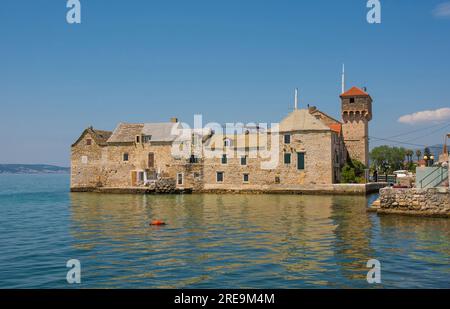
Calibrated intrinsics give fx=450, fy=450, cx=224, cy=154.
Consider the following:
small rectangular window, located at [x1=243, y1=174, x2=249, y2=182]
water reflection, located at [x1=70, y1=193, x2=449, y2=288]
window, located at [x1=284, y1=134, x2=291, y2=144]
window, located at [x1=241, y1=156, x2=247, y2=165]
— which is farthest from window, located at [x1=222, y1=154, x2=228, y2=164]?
water reflection, located at [x1=70, y1=193, x2=449, y2=288]

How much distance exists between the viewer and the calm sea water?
12.8m

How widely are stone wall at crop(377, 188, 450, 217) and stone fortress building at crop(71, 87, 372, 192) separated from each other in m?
18.3

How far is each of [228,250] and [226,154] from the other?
31.9m

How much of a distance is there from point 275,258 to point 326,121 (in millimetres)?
43618

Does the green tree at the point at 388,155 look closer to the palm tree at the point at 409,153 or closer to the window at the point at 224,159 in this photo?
the palm tree at the point at 409,153

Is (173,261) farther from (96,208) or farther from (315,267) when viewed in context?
(96,208)

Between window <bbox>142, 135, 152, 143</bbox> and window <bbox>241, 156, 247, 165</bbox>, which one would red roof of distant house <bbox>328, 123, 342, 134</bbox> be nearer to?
window <bbox>241, 156, 247, 165</bbox>

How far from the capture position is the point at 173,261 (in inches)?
596

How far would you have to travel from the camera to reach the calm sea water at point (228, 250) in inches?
504

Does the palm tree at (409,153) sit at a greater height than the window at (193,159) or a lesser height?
greater

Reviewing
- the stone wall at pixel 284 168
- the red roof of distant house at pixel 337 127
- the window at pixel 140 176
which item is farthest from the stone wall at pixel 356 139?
the window at pixel 140 176

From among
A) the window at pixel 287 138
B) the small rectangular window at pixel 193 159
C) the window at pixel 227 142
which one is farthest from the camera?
the small rectangular window at pixel 193 159

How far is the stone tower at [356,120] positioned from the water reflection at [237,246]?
24.4 meters
